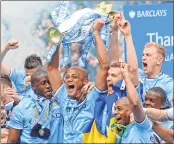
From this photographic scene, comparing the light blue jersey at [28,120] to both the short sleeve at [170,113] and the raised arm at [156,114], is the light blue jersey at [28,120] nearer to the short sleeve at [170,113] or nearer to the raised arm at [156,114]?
the raised arm at [156,114]

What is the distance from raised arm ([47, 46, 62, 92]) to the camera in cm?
768

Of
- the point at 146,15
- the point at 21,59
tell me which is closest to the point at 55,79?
the point at 21,59

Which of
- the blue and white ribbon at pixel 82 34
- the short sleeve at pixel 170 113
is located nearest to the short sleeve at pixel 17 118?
the blue and white ribbon at pixel 82 34

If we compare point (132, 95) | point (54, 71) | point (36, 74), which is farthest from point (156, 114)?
point (36, 74)

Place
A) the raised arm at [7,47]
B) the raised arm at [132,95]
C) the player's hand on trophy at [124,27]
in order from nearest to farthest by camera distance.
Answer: the raised arm at [132,95], the player's hand on trophy at [124,27], the raised arm at [7,47]

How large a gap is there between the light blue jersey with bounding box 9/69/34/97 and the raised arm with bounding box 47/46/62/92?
0.54ft

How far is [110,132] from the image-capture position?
762 cm

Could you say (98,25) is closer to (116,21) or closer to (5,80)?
(116,21)

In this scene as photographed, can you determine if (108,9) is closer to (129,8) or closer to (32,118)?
(129,8)

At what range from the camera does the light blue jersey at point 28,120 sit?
773cm

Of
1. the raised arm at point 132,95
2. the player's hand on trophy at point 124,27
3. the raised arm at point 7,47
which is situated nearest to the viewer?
the raised arm at point 132,95

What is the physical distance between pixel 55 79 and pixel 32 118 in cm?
31

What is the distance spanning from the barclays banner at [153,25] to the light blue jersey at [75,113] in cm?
46

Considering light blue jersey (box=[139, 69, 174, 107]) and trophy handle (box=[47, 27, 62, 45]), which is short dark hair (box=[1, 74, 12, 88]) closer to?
trophy handle (box=[47, 27, 62, 45])
